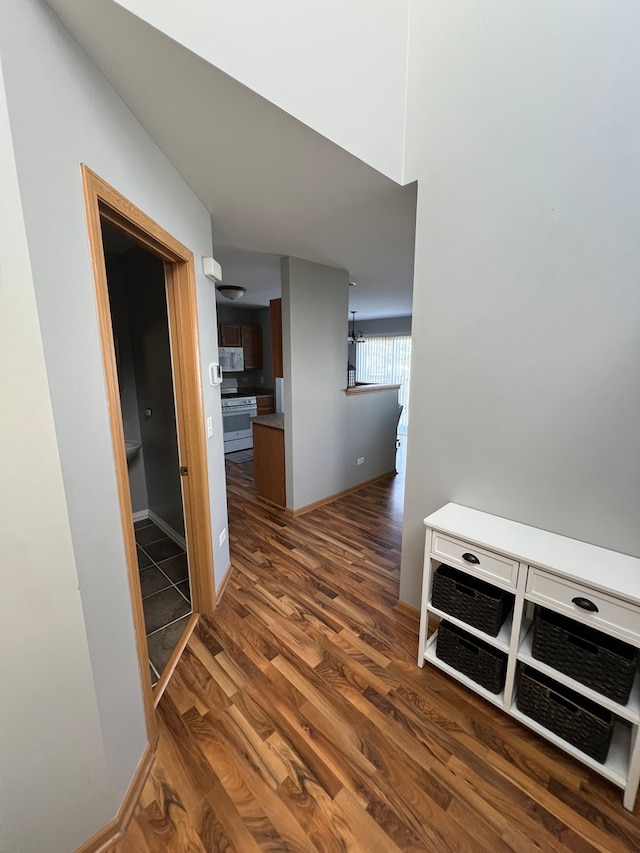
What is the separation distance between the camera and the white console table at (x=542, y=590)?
1.20 m

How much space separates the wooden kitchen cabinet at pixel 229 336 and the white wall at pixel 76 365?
4.97 meters

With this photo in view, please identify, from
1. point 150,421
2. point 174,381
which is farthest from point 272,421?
point 174,381

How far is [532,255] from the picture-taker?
1470mm

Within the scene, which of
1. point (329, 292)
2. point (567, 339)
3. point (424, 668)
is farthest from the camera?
point (329, 292)

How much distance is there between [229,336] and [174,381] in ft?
15.3

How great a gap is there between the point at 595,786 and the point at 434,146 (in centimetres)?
283

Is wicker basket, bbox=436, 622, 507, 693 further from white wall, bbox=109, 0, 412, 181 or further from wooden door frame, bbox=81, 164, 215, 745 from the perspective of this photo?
white wall, bbox=109, 0, 412, 181

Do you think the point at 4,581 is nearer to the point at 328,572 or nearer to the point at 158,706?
the point at 158,706

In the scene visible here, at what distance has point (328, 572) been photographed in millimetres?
2615

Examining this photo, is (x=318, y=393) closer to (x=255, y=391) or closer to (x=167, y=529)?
(x=167, y=529)

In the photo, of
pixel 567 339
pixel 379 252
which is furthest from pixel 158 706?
pixel 379 252

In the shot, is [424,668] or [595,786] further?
[424,668]

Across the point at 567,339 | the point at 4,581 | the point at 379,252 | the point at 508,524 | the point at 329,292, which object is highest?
the point at 379,252

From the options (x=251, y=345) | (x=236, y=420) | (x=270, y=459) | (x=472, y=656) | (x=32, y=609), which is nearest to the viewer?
(x=32, y=609)
